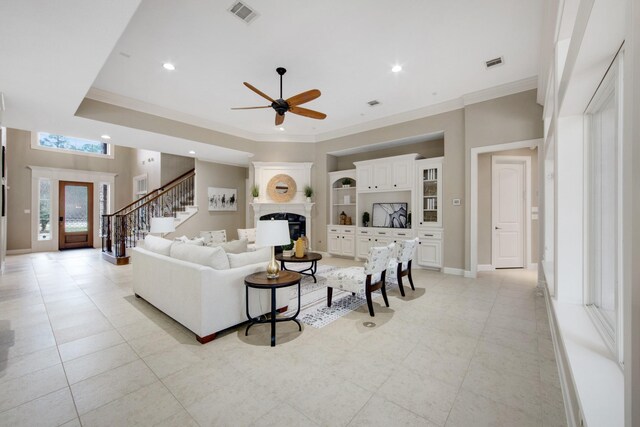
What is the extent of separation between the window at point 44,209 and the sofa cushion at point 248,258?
9463 millimetres

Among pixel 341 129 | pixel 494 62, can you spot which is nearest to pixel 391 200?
pixel 341 129

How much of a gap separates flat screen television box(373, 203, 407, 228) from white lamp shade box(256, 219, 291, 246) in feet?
13.8

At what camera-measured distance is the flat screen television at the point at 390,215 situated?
21.0ft

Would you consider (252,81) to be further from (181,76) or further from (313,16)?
(313,16)

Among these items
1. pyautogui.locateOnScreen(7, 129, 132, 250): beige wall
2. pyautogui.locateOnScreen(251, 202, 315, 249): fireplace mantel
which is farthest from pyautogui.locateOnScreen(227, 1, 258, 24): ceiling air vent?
pyautogui.locateOnScreen(7, 129, 132, 250): beige wall

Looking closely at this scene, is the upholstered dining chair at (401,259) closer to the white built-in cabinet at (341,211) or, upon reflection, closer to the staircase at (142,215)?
the white built-in cabinet at (341,211)

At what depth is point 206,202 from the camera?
8133 millimetres

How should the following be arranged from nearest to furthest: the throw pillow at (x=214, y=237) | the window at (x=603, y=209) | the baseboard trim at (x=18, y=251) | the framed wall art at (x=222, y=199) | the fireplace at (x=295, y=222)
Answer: the window at (x=603, y=209) → the throw pillow at (x=214, y=237) → the fireplace at (x=295, y=222) → the baseboard trim at (x=18, y=251) → the framed wall art at (x=222, y=199)

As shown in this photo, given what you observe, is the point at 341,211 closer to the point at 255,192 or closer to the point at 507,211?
the point at 255,192

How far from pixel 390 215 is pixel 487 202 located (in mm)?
2043

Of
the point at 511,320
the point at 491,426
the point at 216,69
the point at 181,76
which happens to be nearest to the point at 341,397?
the point at 491,426

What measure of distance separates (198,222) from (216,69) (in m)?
4.98

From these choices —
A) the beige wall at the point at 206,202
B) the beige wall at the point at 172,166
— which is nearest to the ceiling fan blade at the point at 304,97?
the beige wall at the point at 206,202

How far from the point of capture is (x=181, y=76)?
4.24 metres
